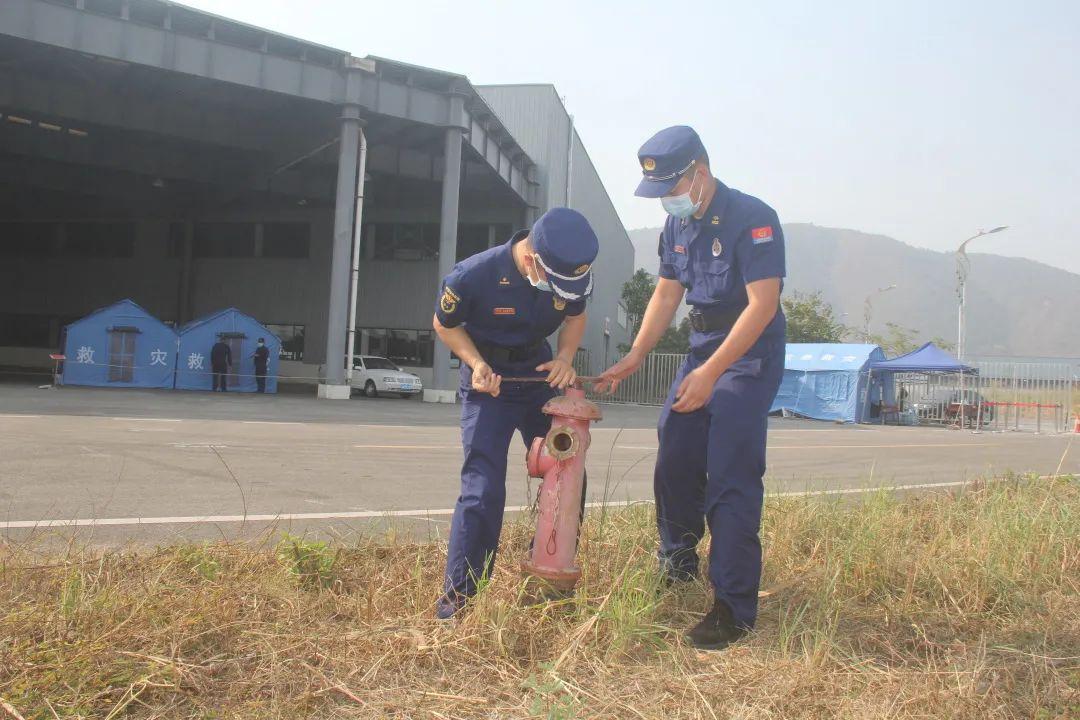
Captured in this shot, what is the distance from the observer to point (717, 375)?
9.73ft

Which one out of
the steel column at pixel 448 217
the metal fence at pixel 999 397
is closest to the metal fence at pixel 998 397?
the metal fence at pixel 999 397

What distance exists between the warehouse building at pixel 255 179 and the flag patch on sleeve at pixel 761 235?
21510 millimetres

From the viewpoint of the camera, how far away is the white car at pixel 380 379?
27734 mm

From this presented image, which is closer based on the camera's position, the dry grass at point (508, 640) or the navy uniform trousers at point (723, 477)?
the dry grass at point (508, 640)

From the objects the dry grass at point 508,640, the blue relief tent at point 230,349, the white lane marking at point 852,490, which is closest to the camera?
the dry grass at point 508,640

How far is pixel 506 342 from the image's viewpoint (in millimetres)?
3283

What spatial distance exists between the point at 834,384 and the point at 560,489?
2727cm

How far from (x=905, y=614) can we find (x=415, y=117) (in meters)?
23.8

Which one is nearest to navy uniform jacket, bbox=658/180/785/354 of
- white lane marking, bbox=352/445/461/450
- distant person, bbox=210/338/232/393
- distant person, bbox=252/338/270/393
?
white lane marking, bbox=352/445/461/450

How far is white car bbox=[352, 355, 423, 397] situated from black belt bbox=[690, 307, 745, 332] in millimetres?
24979

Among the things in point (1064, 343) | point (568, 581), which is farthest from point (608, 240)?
point (1064, 343)

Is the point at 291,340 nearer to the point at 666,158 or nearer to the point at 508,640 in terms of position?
the point at 666,158

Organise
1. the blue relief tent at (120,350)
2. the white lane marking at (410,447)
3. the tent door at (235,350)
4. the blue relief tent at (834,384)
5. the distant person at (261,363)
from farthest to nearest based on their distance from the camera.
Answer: the blue relief tent at (834,384) < the tent door at (235,350) < the distant person at (261,363) < the blue relief tent at (120,350) < the white lane marking at (410,447)

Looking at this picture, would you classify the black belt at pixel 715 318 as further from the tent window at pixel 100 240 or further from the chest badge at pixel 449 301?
the tent window at pixel 100 240
